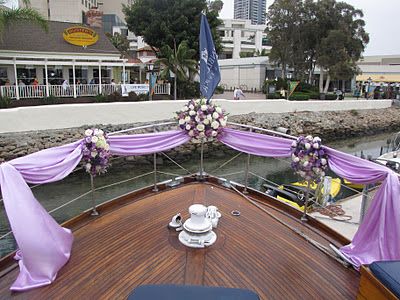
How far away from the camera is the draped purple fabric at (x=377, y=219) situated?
9.47 ft

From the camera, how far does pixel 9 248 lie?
6863 millimetres

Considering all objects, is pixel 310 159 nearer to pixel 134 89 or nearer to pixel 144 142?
pixel 144 142

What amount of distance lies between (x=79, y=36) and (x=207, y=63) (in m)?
17.4

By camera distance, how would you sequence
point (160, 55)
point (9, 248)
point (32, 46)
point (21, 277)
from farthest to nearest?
point (160, 55)
point (32, 46)
point (9, 248)
point (21, 277)

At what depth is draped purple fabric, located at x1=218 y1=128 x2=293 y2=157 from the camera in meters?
3.89

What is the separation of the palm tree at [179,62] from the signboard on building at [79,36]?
4178 millimetres

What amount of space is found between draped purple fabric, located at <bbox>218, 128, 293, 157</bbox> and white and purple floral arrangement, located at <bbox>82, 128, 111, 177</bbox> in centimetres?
157

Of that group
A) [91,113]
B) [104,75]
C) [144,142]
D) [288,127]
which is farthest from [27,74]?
[144,142]

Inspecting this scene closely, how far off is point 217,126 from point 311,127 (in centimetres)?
1641

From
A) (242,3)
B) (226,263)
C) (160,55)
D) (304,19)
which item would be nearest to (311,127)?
(160,55)

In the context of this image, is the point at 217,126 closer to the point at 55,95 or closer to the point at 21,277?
the point at 21,277

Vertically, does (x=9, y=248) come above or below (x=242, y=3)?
below

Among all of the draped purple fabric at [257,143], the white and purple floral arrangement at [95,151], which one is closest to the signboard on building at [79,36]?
the draped purple fabric at [257,143]

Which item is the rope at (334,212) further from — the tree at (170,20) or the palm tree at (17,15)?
the tree at (170,20)
